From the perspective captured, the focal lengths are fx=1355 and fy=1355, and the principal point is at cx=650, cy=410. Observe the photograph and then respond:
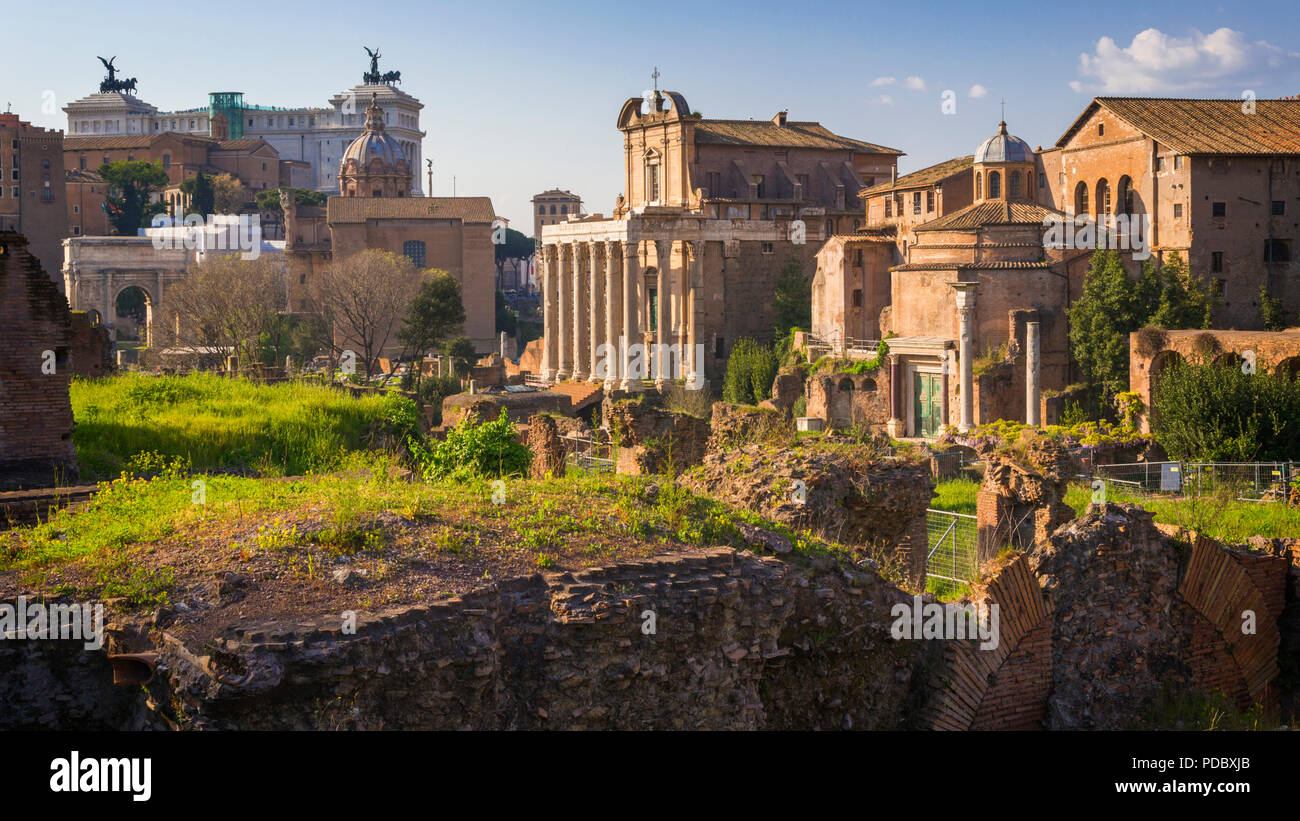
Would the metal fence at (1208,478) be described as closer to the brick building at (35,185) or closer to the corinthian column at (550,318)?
the corinthian column at (550,318)

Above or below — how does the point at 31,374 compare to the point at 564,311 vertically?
below

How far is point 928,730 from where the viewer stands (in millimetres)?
9898

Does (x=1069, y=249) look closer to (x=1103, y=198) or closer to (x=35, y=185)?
(x=1103, y=198)

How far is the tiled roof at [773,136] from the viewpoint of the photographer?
56562 millimetres

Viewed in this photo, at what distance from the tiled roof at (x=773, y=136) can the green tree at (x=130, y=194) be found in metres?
45.6

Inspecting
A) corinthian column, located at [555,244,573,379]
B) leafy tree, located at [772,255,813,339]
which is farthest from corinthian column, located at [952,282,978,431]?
corinthian column, located at [555,244,573,379]

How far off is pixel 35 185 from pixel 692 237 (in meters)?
46.3

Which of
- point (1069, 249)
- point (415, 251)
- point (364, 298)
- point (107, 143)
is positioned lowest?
point (364, 298)

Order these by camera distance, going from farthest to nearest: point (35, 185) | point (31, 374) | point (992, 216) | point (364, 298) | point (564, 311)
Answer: point (35, 185) < point (564, 311) < point (364, 298) < point (992, 216) < point (31, 374)

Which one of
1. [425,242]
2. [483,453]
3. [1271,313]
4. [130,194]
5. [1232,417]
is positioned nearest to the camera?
[483,453]

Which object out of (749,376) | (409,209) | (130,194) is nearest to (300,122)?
(130,194)

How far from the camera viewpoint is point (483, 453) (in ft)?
51.4
